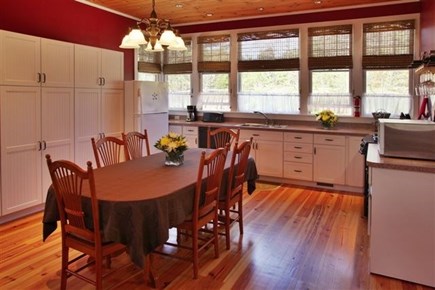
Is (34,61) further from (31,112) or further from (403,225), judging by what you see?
(403,225)

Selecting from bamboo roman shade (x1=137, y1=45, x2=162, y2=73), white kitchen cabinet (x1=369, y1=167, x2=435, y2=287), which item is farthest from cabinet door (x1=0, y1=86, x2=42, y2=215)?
white kitchen cabinet (x1=369, y1=167, x2=435, y2=287)

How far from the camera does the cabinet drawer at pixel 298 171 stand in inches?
211

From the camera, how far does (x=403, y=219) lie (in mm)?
2615

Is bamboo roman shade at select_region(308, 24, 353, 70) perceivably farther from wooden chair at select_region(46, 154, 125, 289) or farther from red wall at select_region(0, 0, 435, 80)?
wooden chair at select_region(46, 154, 125, 289)

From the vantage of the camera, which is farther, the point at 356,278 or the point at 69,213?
the point at 356,278

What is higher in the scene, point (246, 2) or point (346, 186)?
point (246, 2)

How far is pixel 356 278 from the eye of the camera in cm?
268

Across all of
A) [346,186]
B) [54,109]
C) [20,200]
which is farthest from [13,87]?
[346,186]

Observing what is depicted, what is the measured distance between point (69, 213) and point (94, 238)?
Answer: 9.9 inches

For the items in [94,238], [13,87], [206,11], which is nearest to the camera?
[94,238]

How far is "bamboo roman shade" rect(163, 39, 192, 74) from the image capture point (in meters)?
6.68

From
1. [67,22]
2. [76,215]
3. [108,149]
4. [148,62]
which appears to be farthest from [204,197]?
[148,62]

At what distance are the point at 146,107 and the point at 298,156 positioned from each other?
245 cm

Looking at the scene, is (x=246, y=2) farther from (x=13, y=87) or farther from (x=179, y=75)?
(x=13, y=87)
